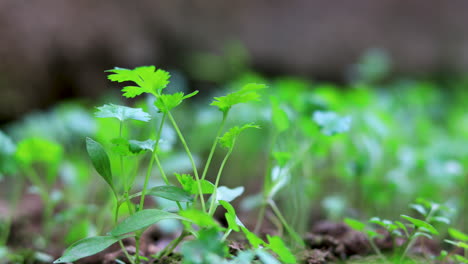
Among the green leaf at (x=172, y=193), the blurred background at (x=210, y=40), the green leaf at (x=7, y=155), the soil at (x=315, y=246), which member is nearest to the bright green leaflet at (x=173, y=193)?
the green leaf at (x=172, y=193)

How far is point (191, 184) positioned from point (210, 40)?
7.52ft

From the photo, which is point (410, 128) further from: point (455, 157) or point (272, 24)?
point (272, 24)

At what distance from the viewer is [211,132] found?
1669 millimetres

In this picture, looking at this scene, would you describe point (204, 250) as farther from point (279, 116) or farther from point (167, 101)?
point (279, 116)

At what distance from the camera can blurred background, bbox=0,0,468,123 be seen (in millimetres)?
2230

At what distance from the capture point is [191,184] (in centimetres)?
65

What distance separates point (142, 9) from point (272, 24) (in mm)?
976

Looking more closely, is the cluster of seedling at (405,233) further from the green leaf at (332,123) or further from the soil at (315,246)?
the green leaf at (332,123)

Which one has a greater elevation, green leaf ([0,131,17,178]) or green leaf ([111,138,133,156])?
green leaf ([111,138,133,156])

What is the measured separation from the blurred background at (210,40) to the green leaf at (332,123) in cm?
174

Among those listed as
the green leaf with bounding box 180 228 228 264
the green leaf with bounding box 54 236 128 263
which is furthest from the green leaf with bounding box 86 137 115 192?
the green leaf with bounding box 180 228 228 264

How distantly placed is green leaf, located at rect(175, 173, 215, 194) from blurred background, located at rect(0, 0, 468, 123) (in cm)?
183

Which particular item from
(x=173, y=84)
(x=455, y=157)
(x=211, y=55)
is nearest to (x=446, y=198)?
(x=455, y=157)

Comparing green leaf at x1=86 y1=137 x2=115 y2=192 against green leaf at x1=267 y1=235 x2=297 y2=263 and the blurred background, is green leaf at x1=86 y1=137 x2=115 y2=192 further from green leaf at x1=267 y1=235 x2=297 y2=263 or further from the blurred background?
the blurred background
